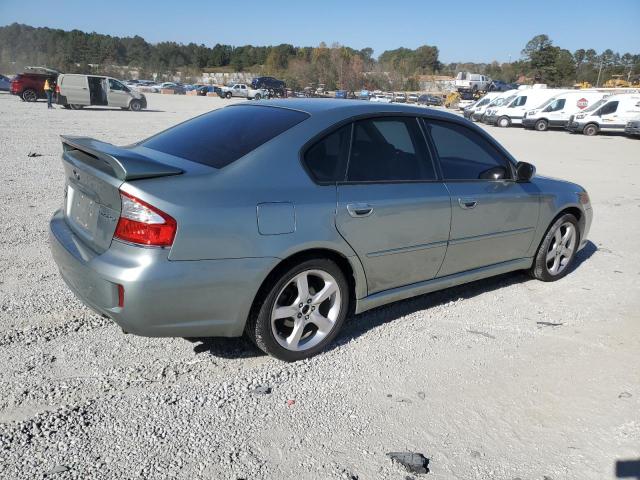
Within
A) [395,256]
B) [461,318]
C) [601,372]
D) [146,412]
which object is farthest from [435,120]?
[146,412]

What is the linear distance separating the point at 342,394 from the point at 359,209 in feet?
3.79

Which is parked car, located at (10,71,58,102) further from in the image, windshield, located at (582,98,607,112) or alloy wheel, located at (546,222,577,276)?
alloy wheel, located at (546,222,577,276)

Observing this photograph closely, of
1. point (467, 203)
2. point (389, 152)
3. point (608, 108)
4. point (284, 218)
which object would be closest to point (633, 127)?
point (608, 108)

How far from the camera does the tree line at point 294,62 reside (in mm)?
91312

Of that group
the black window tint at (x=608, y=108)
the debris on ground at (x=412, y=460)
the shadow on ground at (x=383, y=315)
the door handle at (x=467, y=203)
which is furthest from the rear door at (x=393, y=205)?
the black window tint at (x=608, y=108)

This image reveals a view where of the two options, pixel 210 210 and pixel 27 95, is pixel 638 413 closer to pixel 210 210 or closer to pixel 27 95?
pixel 210 210

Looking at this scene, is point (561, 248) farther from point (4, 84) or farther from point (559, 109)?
point (4, 84)

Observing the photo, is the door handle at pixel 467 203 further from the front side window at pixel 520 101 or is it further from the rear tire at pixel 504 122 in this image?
the front side window at pixel 520 101

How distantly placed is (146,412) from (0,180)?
6.89 m

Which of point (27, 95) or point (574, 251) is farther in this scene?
point (27, 95)

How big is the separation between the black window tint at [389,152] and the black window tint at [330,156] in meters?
0.07

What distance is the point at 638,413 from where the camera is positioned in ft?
10.1

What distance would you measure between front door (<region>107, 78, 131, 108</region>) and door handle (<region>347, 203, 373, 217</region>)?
28461 mm

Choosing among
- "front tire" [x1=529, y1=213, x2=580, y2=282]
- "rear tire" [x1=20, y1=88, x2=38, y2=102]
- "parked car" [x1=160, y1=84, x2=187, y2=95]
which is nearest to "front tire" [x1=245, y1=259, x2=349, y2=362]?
"front tire" [x1=529, y1=213, x2=580, y2=282]
